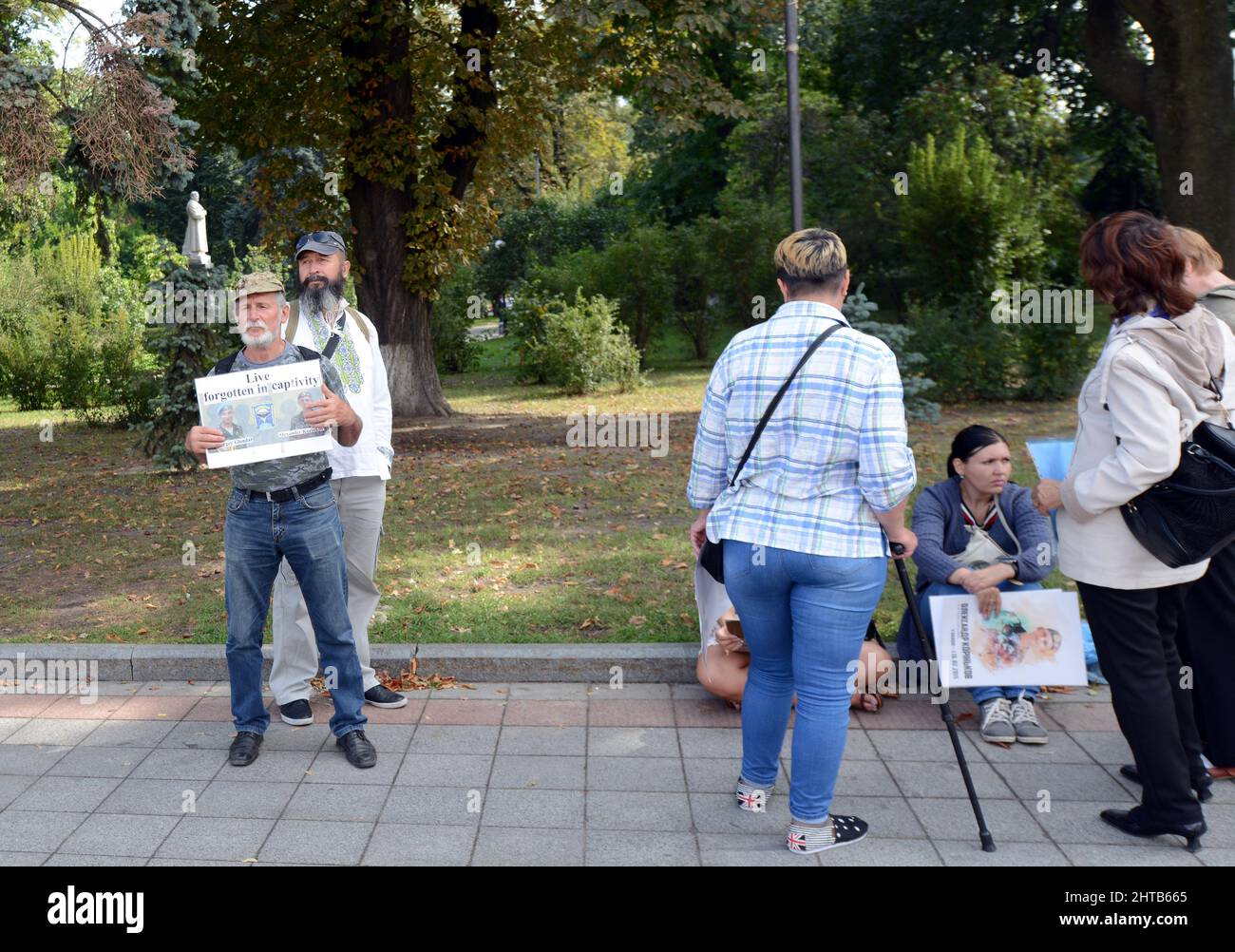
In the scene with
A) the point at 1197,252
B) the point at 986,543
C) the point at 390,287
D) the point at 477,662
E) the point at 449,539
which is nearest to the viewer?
the point at 1197,252

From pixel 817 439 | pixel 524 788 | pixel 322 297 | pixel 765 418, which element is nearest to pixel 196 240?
pixel 322 297

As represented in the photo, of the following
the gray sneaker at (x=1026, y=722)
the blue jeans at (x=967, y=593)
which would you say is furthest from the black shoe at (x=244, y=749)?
the gray sneaker at (x=1026, y=722)

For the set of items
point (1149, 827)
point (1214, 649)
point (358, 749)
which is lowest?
point (1149, 827)

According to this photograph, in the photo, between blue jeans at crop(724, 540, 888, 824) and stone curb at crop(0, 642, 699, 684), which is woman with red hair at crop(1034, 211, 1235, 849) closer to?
blue jeans at crop(724, 540, 888, 824)

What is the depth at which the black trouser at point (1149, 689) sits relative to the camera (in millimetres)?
4020

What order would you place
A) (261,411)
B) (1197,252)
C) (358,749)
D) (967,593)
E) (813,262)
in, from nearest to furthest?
(813,262) → (1197,252) → (261,411) → (358,749) → (967,593)

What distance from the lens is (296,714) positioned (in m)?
5.31

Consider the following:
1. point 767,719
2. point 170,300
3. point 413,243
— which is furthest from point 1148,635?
point 413,243

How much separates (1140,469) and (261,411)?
125 inches

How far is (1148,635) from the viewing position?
4051 millimetres

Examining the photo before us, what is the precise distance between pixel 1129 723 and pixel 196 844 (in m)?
3.29

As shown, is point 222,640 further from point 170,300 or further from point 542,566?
point 170,300

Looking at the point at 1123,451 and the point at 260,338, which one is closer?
the point at 1123,451

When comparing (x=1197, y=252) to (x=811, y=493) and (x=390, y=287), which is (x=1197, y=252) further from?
(x=390, y=287)
